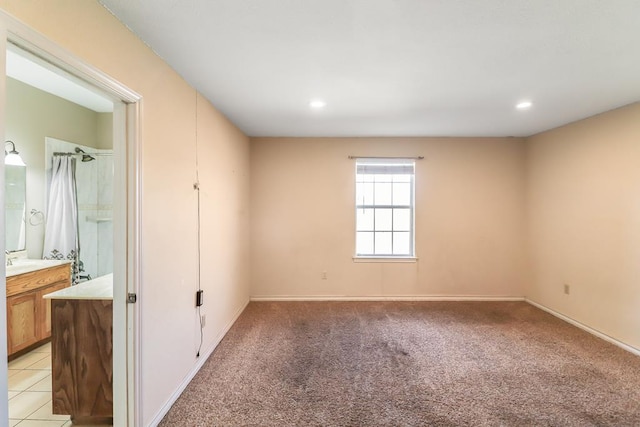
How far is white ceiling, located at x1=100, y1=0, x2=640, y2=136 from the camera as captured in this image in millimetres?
1497

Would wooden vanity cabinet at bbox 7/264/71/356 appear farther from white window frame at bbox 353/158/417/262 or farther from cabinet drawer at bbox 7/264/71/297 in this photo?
white window frame at bbox 353/158/417/262

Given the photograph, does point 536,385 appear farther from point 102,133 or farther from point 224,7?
point 102,133

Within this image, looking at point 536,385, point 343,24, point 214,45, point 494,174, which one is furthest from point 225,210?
point 494,174

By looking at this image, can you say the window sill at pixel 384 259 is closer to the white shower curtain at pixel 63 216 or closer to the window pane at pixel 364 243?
the window pane at pixel 364 243

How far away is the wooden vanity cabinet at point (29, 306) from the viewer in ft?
8.39

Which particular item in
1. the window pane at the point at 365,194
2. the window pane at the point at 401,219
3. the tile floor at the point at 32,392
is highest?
the window pane at the point at 365,194

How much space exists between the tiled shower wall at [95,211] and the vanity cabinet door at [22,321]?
77 centimetres

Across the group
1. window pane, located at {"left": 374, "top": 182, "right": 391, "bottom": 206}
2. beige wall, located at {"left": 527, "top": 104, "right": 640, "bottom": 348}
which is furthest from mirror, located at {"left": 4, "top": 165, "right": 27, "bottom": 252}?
beige wall, located at {"left": 527, "top": 104, "right": 640, "bottom": 348}

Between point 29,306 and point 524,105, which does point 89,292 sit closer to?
point 29,306

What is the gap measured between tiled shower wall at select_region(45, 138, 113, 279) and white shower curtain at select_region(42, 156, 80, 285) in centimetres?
8

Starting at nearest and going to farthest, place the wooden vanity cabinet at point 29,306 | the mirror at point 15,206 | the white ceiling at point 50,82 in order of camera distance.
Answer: the white ceiling at point 50,82, the wooden vanity cabinet at point 29,306, the mirror at point 15,206

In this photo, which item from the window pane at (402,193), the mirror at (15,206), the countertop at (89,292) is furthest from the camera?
the window pane at (402,193)

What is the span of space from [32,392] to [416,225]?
4.42 metres

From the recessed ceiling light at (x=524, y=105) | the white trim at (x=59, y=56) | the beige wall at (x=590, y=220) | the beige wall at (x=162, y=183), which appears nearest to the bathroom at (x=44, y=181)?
the beige wall at (x=162, y=183)
